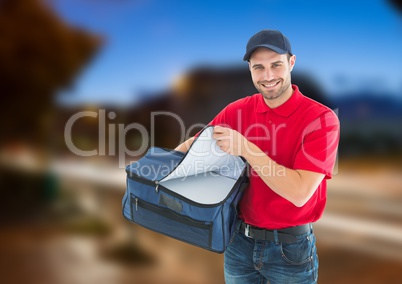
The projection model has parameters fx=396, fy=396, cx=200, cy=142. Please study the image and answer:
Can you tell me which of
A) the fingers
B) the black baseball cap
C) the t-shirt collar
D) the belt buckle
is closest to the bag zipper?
the belt buckle

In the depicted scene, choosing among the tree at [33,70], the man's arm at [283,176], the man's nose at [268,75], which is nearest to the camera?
the man's arm at [283,176]

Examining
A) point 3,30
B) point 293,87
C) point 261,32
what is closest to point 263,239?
point 293,87

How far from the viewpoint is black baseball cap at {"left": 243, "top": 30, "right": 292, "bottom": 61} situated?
118cm

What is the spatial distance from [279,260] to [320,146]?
0.39m

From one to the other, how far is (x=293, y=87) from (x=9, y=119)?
2.01 meters

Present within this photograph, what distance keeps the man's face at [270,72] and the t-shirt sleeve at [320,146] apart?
0.49ft

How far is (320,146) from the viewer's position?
3.70 feet

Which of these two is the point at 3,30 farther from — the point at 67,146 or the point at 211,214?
the point at 211,214

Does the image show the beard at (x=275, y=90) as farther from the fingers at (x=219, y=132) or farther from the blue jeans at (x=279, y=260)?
the blue jeans at (x=279, y=260)

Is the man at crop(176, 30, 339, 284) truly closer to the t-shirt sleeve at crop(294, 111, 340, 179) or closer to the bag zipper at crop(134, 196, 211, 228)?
the t-shirt sleeve at crop(294, 111, 340, 179)

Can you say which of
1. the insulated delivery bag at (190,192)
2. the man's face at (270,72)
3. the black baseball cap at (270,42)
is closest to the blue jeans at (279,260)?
the insulated delivery bag at (190,192)

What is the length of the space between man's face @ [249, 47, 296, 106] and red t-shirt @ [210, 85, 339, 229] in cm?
6

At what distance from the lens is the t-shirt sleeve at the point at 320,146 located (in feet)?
3.67

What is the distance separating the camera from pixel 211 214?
1.19 m
